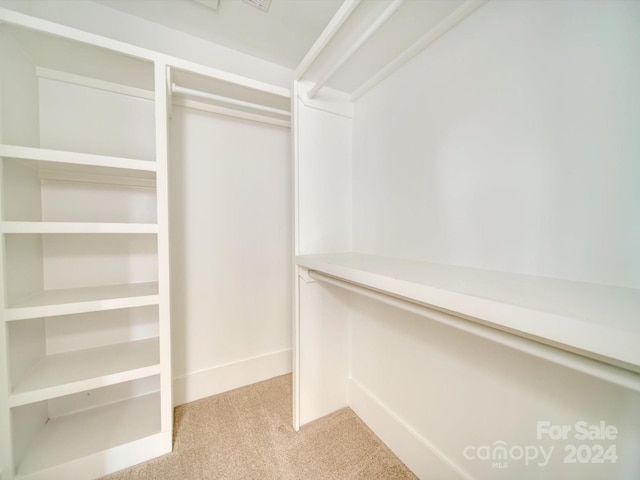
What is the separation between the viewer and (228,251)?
5.41ft

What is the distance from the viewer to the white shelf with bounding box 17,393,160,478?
100 cm

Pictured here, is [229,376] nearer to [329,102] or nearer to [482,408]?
[482,408]

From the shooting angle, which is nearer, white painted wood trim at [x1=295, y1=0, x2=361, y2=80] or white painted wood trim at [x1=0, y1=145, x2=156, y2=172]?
white painted wood trim at [x1=295, y1=0, x2=361, y2=80]

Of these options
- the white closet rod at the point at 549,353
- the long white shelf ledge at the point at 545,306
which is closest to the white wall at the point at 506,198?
the long white shelf ledge at the point at 545,306

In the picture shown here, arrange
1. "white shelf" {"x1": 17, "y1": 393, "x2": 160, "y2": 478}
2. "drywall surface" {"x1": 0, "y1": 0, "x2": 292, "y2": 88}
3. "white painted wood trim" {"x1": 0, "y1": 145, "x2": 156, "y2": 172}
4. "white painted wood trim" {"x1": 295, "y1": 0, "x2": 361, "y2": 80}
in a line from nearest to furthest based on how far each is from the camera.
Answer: "white painted wood trim" {"x1": 295, "y1": 0, "x2": 361, "y2": 80}
"white painted wood trim" {"x1": 0, "y1": 145, "x2": 156, "y2": 172}
"white shelf" {"x1": 17, "y1": 393, "x2": 160, "y2": 478}
"drywall surface" {"x1": 0, "y1": 0, "x2": 292, "y2": 88}

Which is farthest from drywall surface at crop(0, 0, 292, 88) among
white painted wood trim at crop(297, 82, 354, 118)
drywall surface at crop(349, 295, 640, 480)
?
drywall surface at crop(349, 295, 640, 480)

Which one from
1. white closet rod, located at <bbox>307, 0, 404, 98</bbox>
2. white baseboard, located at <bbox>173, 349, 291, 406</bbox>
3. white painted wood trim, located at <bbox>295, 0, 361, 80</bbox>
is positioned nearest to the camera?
white closet rod, located at <bbox>307, 0, 404, 98</bbox>

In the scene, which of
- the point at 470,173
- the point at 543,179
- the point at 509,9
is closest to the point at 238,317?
the point at 470,173

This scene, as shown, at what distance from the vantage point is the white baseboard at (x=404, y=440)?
37.1 inches

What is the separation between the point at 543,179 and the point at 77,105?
6.97 feet

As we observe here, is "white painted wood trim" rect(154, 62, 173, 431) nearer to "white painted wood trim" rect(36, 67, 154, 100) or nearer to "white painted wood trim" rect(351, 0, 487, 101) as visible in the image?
"white painted wood trim" rect(36, 67, 154, 100)

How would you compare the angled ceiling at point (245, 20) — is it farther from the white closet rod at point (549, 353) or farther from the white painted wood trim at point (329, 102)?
the white closet rod at point (549, 353)

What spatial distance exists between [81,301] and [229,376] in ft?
3.32

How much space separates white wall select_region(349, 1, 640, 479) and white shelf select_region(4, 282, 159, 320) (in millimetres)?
1214
